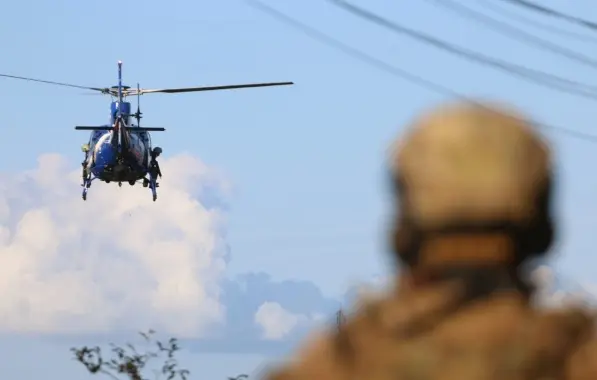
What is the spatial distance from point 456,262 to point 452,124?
0.20 metres

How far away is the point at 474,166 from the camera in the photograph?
228 centimetres

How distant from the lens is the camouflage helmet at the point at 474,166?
227 cm

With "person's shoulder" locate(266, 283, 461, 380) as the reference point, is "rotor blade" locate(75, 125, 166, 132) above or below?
above

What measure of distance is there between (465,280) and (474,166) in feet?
0.53

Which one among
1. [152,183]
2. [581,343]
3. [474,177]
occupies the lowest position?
[581,343]

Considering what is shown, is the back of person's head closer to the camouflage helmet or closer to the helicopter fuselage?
the camouflage helmet

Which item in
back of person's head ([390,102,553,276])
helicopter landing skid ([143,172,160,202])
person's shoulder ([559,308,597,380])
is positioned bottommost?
person's shoulder ([559,308,597,380])

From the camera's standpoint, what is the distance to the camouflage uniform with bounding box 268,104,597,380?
7.25 feet

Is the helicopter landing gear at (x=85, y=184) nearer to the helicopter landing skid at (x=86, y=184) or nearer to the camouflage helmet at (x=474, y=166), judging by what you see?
the helicopter landing skid at (x=86, y=184)

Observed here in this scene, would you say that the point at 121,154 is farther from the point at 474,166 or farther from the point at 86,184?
the point at 474,166

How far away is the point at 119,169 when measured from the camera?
5469 cm

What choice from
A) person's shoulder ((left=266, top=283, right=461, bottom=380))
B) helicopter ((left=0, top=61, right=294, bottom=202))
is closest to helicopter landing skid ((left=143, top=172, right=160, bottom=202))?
helicopter ((left=0, top=61, right=294, bottom=202))

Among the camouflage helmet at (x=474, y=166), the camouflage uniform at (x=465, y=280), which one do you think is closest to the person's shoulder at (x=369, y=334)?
the camouflage uniform at (x=465, y=280)

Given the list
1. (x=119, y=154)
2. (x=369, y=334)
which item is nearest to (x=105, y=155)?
(x=119, y=154)
